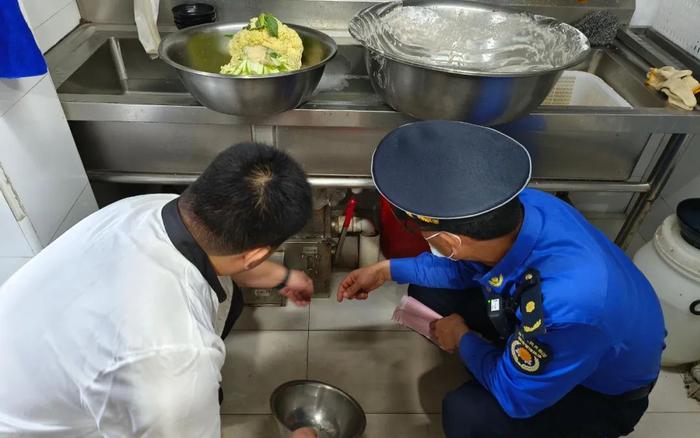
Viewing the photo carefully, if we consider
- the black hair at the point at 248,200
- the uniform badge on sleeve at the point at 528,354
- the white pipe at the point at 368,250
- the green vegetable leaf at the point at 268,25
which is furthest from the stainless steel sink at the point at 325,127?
the uniform badge on sleeve at the point at 528,354

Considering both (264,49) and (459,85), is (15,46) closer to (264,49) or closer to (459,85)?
(264,49)

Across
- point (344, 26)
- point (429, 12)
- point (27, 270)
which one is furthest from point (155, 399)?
point (344, 26)

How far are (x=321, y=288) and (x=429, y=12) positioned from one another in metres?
1.01

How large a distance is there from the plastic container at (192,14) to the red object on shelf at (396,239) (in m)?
Result: 0.88

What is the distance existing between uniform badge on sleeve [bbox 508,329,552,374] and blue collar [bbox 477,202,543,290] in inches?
5.2

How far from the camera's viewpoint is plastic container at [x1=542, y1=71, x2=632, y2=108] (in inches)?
63.3

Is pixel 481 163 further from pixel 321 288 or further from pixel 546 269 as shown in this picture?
pixel 321 288

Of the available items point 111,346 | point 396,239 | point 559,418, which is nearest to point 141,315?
point 111,346

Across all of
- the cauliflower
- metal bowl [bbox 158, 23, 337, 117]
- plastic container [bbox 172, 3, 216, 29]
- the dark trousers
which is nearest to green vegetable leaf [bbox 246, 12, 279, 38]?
the cauliflower

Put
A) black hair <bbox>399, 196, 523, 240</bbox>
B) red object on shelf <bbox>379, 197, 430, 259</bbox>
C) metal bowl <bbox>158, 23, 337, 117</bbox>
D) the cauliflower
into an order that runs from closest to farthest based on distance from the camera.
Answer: black hair <bbox>399, 196, 523, 240</bbox>
metal bowl <bbox>158, 23, 337, 117</bbox>
the cauliflower
red object on shelf <bbox>379, 197, 430, 259</bbox>

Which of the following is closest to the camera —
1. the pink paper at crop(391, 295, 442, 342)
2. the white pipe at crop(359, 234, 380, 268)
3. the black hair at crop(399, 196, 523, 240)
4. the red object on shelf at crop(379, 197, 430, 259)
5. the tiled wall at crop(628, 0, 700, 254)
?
the black hair at crop(399, 196, 523, 240)

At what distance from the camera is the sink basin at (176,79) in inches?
59.0

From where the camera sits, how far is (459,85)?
110cm

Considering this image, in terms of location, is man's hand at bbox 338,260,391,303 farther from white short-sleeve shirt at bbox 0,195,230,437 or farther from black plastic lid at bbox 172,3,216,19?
black plastic lid at bbox 172,3,216,19
